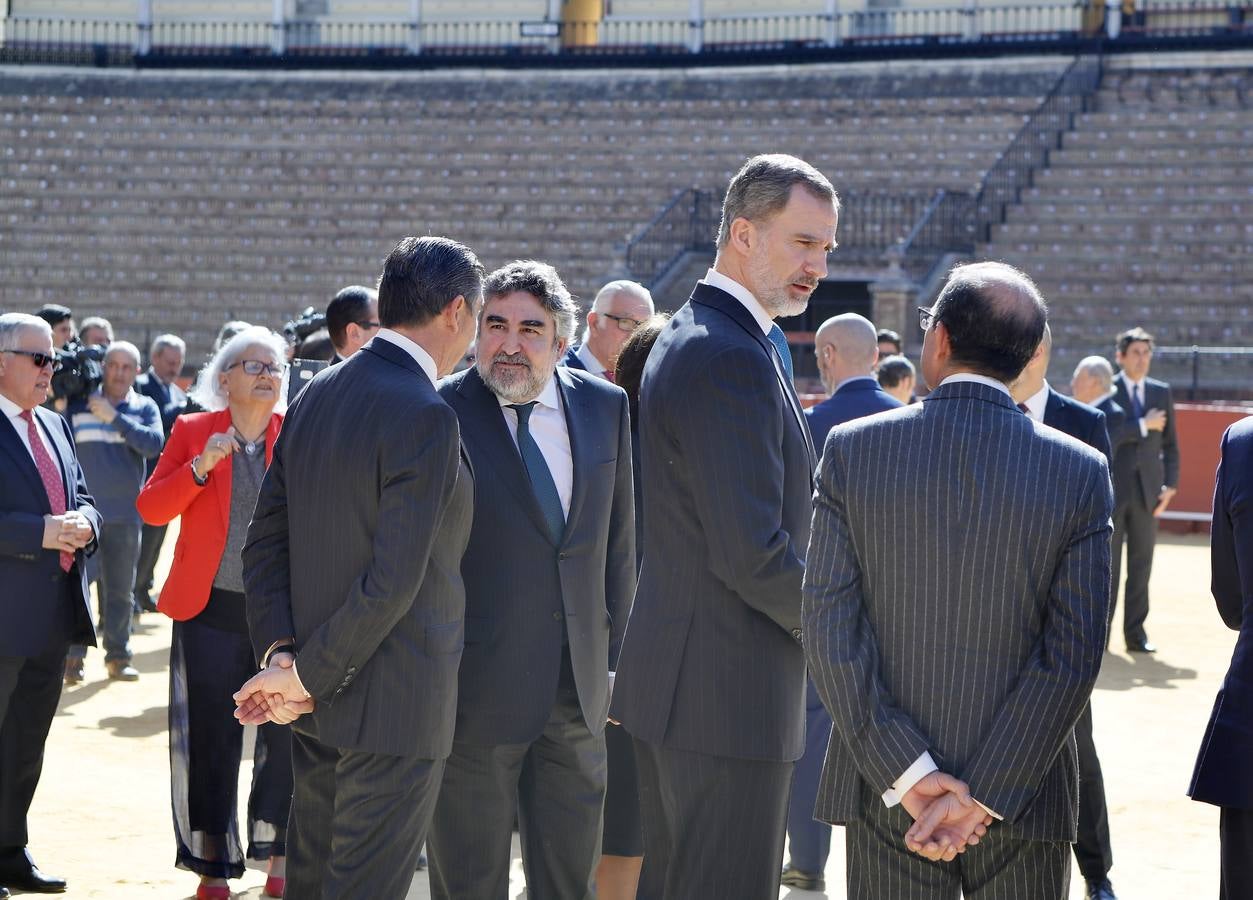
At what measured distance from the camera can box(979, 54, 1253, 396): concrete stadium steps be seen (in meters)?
18.5

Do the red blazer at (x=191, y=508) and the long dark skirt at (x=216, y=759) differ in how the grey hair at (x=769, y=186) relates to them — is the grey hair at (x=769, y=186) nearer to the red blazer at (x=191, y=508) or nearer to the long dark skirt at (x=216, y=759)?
the red blazer at (x=191, y=508)

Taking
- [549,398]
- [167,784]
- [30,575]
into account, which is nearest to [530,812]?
[549,398]

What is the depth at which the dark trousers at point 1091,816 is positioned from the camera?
15.9 feet

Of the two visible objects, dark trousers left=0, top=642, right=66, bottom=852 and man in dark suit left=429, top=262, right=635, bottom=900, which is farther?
dark trousers left=0, top=642, right=66, bottom=852

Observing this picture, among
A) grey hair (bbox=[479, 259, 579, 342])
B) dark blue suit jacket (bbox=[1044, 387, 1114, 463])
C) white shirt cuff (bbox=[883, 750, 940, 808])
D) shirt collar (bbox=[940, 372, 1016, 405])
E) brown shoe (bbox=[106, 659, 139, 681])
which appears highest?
grey hair (bbox=[479, 259, 579, 342])

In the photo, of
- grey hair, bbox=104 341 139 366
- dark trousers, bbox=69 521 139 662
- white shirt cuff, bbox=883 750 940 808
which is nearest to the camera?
white shirt cuff, bbox=883 750 940 808

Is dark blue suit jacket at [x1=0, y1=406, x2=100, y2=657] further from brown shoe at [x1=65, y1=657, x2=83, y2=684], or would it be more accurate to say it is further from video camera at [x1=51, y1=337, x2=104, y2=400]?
video camera at [x1=51, y1=337, x2=104, y2=400]

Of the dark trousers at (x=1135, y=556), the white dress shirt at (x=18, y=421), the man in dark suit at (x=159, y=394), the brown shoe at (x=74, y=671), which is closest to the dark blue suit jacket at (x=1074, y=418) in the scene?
the white dress shirt at (x=18, y=421)

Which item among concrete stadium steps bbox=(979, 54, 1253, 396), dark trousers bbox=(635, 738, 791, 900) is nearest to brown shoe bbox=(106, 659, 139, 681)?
dark trousers bbox=(635, 738, 791, 900)

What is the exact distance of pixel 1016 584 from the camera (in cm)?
281

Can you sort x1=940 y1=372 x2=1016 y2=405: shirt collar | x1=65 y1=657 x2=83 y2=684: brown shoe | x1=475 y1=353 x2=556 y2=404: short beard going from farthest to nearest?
x1=65 y1=657 x2=83 y2=684: brown shoe → x1=475 y1=353 x2=556 y2=404: short beard → x1=940 y1=372 x2=1016 y2=405: shirt collar

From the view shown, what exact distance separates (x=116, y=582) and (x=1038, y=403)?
5203 mm

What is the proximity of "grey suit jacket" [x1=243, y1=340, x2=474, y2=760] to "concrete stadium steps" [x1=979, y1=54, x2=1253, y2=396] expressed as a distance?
1464 centimetres

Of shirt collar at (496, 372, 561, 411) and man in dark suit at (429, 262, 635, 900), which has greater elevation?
shirt collar at (496, 372, 561, 411)
